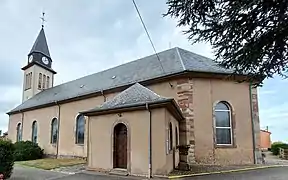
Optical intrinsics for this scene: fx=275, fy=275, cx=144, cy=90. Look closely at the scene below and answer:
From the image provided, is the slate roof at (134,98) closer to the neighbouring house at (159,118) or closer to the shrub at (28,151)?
the neighbouring house at (159,118)

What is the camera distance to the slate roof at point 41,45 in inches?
1313

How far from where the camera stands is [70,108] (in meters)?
22.7

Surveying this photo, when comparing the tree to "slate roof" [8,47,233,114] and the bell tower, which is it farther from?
the bell tower

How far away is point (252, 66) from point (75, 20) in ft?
24.4

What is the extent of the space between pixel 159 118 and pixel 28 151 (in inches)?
618

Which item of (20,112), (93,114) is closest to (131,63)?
(93,114)

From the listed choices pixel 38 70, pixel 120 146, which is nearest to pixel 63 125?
pixel 120 146

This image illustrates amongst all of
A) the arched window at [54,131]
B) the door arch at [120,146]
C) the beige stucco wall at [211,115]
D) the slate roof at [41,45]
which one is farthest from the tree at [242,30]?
the slate roof at [41,45]

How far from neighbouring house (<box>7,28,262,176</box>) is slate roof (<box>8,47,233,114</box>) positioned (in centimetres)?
6

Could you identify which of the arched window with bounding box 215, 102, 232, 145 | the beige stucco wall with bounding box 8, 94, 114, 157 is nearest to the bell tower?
the beige stucco wall with bounding box 8, 94, 114, 157

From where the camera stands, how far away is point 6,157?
33.5 ft

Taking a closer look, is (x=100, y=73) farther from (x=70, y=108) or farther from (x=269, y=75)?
(x=269, y=75)

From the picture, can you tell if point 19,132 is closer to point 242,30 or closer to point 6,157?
point 6,157

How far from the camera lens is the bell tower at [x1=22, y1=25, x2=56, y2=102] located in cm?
3238
